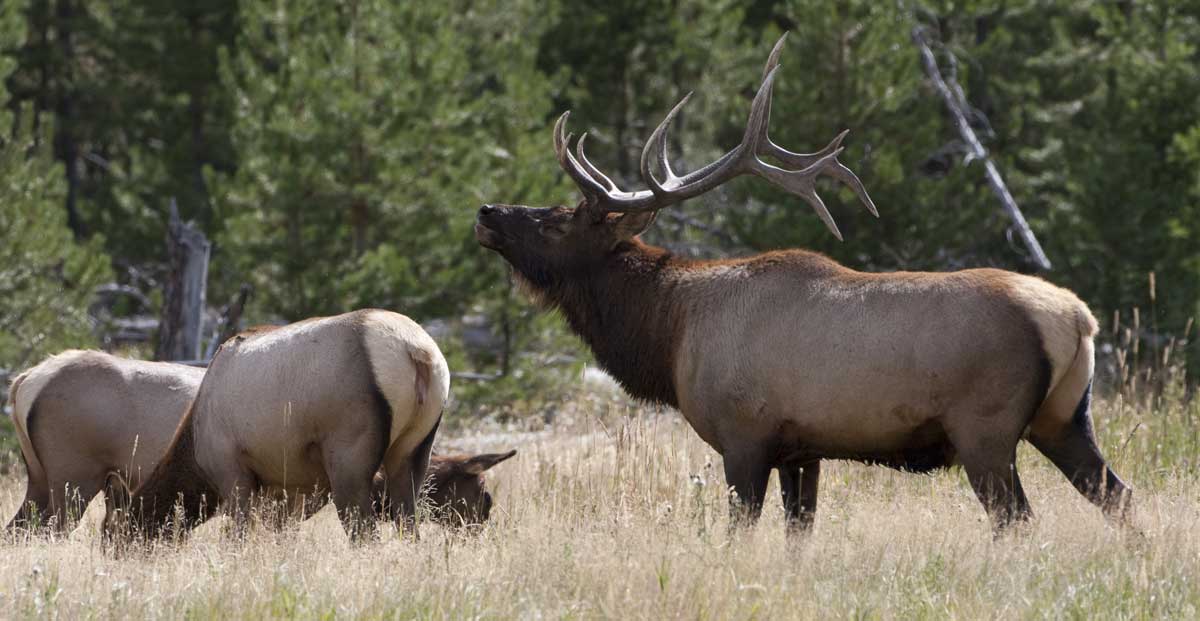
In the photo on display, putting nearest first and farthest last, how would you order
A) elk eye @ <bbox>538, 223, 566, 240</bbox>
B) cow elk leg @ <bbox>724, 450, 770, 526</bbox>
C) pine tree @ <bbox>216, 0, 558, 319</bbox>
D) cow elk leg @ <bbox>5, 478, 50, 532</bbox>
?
cow elk leg @ <bbox>724, 450, 770, 526</bbox> → elk eye @ <bbox>538, 223, 566, 240</bbox> → cow elk leg @ <bbox>5, 478, 50, 532</bbox> → pine tree @ <bbox>216, 0, 558, 319</bbox>

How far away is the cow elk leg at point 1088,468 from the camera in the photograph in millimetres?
6602

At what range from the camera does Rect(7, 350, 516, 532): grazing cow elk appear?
8633 millimetres

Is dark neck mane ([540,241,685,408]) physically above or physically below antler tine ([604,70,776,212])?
below

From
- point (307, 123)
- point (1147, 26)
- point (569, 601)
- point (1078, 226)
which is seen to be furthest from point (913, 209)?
point (569, 601)

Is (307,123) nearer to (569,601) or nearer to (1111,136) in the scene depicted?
(1111,136)

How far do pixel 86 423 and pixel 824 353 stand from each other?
15.0 ft

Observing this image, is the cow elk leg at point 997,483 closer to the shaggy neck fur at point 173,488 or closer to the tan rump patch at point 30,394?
the shaggy neck fur at point 173,488

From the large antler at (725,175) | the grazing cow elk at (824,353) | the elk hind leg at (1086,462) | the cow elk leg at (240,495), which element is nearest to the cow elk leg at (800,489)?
the grazing cow elk at (824,353)

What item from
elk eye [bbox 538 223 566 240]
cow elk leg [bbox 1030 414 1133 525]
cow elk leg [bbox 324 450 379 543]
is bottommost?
cow elk leg [bbox 324 450 379 543]

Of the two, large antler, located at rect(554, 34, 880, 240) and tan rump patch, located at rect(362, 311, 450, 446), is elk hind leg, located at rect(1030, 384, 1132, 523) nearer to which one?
large antler, located at rect(554, 34, 880, 240)

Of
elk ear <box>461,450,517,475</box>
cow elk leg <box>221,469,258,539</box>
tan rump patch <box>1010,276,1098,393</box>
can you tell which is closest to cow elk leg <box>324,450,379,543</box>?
cow elk leg <box>221,469,258,539</box>

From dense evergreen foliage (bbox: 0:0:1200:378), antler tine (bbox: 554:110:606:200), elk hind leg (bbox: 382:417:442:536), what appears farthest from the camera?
dense evergreen foliage (bbox: 0:0:1200:378)

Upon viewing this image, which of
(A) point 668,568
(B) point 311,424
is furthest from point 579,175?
(A) point 668,568

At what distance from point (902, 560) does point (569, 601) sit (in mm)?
1515
